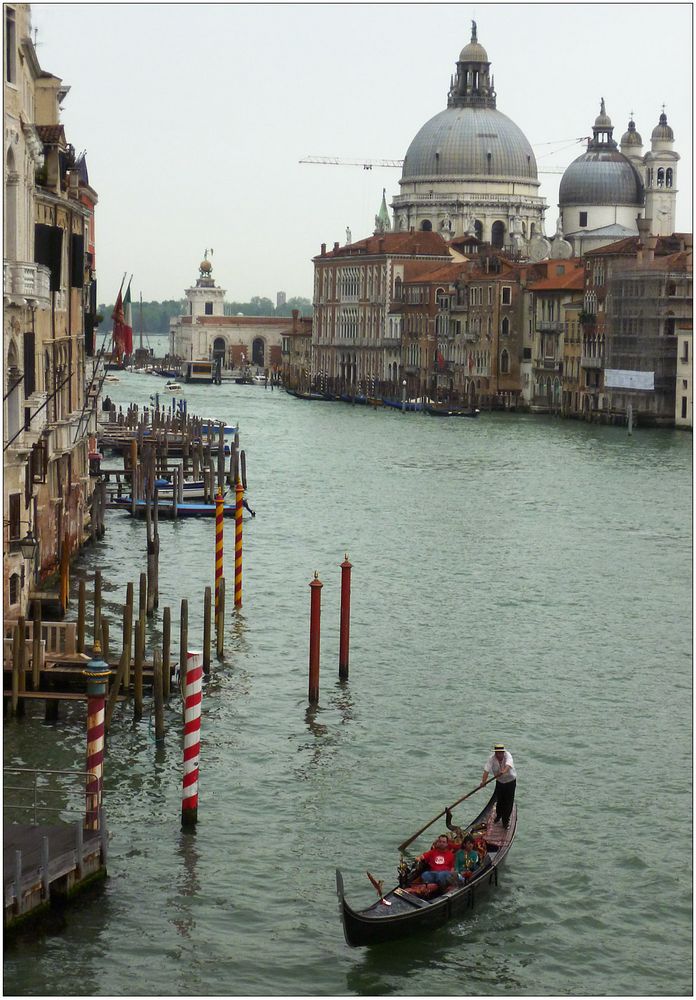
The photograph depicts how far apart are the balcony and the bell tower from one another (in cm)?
7746

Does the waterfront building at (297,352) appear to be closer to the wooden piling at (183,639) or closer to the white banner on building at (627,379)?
the white banner on building at (627,379)

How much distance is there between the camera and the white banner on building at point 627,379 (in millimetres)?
60938

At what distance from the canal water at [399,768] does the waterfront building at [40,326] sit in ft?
4.97

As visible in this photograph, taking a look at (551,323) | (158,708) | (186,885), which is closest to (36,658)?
(158,708)

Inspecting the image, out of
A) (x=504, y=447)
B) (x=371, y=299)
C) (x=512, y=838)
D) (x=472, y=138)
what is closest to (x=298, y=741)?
(x=512, y=838)

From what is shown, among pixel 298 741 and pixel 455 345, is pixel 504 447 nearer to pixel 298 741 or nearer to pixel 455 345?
pixel 455 345

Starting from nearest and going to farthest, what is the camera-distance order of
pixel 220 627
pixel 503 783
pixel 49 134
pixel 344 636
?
pixel 503 783 < pixel 344 636 < pixel 220 627 < pixel 49 134

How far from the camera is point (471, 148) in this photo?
338ft

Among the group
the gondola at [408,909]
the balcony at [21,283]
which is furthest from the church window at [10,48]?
the gondola at [408,909]

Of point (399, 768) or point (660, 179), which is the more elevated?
point (660, 179)

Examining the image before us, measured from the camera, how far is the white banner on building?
200 ft

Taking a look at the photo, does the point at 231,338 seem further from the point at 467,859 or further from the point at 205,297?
the point at 467,859

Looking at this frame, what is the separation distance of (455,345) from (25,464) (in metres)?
61.5

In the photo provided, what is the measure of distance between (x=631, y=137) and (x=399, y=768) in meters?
85.7
